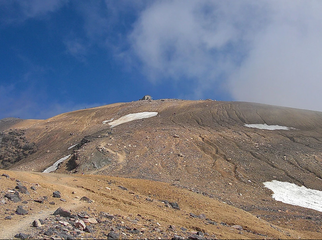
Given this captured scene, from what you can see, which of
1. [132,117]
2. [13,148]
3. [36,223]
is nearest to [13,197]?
[36,223]

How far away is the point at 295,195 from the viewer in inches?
774

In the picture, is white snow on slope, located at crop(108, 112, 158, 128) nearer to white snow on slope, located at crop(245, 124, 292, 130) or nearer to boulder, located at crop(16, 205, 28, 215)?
white snow on slope, located at crop(245, 124, 292, 130)

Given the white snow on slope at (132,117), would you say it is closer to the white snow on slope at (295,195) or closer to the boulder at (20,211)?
the white snow on slope at (295,195)

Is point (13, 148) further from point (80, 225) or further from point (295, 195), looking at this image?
point (295, 195)

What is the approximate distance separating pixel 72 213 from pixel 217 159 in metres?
18.5

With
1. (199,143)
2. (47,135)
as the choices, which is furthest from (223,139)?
(47,135)

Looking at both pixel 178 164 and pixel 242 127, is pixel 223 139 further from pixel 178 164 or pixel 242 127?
pixel 178 164

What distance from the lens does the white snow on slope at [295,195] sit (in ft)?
59.7

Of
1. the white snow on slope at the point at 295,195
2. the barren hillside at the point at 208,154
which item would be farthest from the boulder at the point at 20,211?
the white snow on slope at the point at 295,195

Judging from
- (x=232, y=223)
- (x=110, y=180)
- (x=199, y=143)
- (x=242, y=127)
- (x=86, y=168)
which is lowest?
(x=232, y=223)

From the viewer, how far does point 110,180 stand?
1587 cm

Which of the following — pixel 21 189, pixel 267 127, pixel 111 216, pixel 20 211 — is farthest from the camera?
pixel 267 127

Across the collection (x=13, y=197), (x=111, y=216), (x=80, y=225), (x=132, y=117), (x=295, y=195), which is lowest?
(x=80, y=225)

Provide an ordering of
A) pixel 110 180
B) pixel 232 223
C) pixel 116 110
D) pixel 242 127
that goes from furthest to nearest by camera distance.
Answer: pixel 116 110
pixel 242 127
pixel 110 180
pixel 232 223
